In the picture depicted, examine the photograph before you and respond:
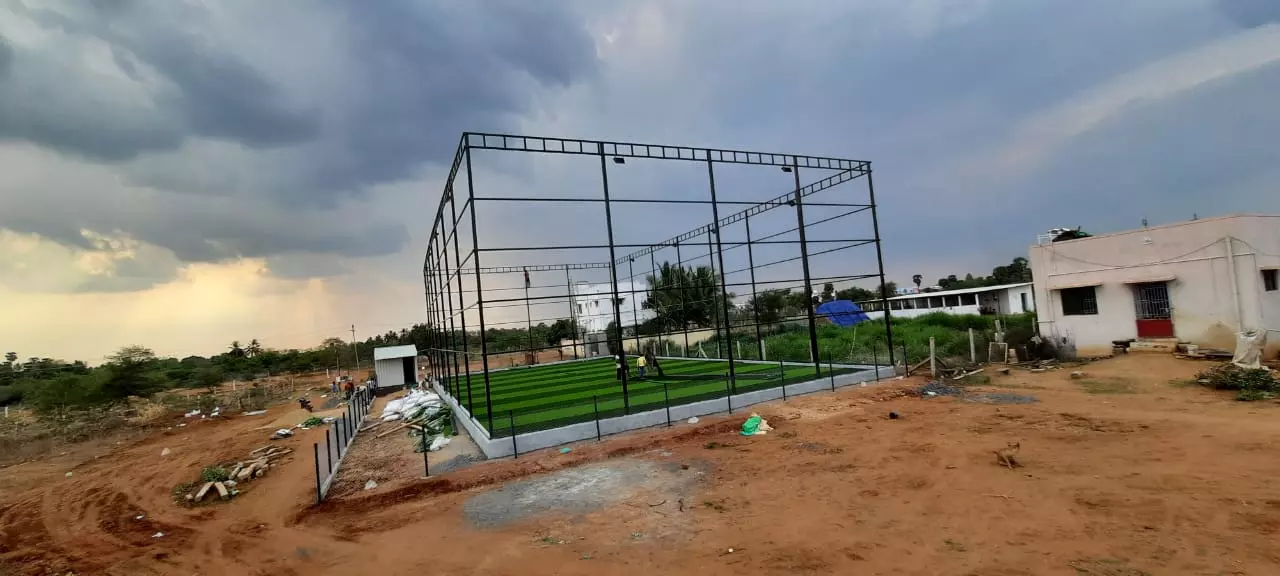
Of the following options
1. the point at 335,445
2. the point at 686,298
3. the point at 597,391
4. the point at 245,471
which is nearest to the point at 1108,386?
the point at 597,391

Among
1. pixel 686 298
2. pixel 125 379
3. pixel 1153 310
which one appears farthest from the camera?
pixel 686 298

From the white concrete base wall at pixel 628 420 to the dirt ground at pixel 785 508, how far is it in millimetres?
481

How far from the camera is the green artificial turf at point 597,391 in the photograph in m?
12.9

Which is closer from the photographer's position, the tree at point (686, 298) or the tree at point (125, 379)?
the tree at point (125, 379)

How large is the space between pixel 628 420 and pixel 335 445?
7428 mm

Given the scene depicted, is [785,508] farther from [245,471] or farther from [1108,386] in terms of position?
[1108,386]

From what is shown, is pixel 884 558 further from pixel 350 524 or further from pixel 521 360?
pixel 521 360

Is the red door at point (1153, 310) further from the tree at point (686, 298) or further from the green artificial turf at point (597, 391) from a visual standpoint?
the tree at point (686, 298)

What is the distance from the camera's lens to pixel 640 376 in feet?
63.0

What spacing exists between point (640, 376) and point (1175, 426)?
13700 mm

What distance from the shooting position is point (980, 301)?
44.7m

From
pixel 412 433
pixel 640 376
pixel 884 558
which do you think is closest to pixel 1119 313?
pixel 640 376

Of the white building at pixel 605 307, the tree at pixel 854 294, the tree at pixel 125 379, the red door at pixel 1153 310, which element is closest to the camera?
the red door at pixel 1153 310

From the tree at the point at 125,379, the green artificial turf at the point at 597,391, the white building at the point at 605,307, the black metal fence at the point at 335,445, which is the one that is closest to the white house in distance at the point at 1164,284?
the green artificial turf at the point at 597,391
